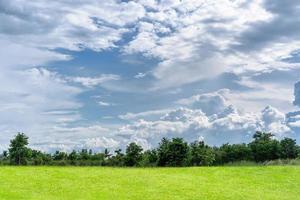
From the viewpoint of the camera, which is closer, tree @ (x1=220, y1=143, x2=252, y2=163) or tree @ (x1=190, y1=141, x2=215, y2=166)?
tree @ (x1=190, y1=141, x2=215, y2=166)

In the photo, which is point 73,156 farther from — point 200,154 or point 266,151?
point 266,151

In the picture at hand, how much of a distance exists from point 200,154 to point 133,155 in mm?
9400

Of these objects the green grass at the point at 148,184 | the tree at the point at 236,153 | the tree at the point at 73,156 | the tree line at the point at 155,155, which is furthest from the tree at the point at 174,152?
the tree at the point at 236,153

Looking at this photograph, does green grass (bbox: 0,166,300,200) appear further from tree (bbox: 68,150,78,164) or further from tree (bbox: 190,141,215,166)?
tree (bbox: 68,150,78,164)

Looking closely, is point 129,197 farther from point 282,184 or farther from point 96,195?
point 282,184

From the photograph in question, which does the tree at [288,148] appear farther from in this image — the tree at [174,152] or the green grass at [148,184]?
the green grass at [148,184]

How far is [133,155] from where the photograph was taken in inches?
2398

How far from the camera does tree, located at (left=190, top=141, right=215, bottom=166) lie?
6297 cm

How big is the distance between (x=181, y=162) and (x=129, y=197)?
26.3 metres

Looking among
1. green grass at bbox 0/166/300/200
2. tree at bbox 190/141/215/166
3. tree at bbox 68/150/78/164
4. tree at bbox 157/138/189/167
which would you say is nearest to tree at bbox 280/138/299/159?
tree at bbox 190/141/215/166

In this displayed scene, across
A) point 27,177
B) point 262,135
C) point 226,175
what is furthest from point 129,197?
point 262,135

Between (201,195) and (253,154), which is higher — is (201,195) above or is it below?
below

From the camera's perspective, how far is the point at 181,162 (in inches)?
2347

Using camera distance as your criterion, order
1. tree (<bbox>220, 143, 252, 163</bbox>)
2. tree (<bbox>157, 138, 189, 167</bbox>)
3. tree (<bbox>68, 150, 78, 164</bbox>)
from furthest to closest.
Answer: tree (<bbox>220, 143, 252, 163</bbox>) < tree (<bbox>68, 150, 78, 164</bbox>) < tree (<bbox>157, 138, 189, 167</bbox>)
